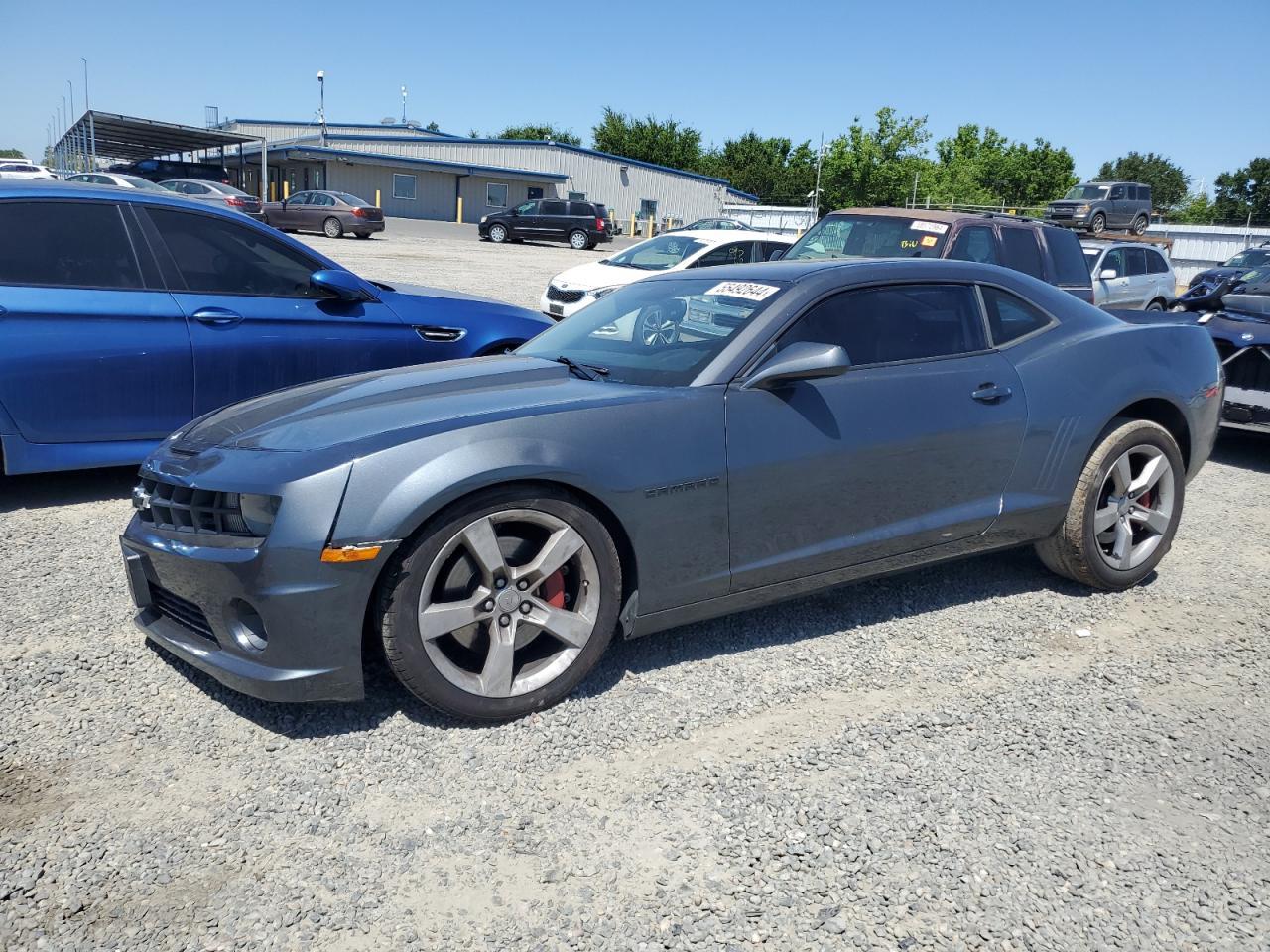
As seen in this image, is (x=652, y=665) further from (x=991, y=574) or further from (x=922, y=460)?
(x=991, y=574)

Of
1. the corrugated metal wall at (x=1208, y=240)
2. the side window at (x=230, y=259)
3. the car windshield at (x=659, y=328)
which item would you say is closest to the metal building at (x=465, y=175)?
the corrugated metal wall at (x=1208, y=240)

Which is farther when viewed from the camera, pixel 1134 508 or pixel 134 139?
pixel 134 139

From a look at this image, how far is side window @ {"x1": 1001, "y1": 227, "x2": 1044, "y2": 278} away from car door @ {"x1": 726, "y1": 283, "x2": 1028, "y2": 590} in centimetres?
611

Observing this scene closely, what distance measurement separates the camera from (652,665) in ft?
12.3

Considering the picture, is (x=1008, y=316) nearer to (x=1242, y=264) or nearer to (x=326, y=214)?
(x=1242, y=264)

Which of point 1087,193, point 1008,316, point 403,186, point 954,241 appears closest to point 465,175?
point 403,186

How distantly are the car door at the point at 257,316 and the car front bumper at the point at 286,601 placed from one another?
2532 mm

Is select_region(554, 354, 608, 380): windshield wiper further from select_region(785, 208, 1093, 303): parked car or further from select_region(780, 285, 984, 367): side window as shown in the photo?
select_region(785, 208, 1093, 303): parked car

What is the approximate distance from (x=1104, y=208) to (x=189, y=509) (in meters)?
37.0

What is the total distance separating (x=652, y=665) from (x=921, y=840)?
128 centimetres

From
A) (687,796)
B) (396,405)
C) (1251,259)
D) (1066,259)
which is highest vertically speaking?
(1251,259)

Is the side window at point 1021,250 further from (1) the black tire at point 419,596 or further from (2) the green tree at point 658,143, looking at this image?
(2) the green tree at point 658,143

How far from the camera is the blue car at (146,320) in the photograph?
5043 mm

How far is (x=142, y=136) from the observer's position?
5234cm
